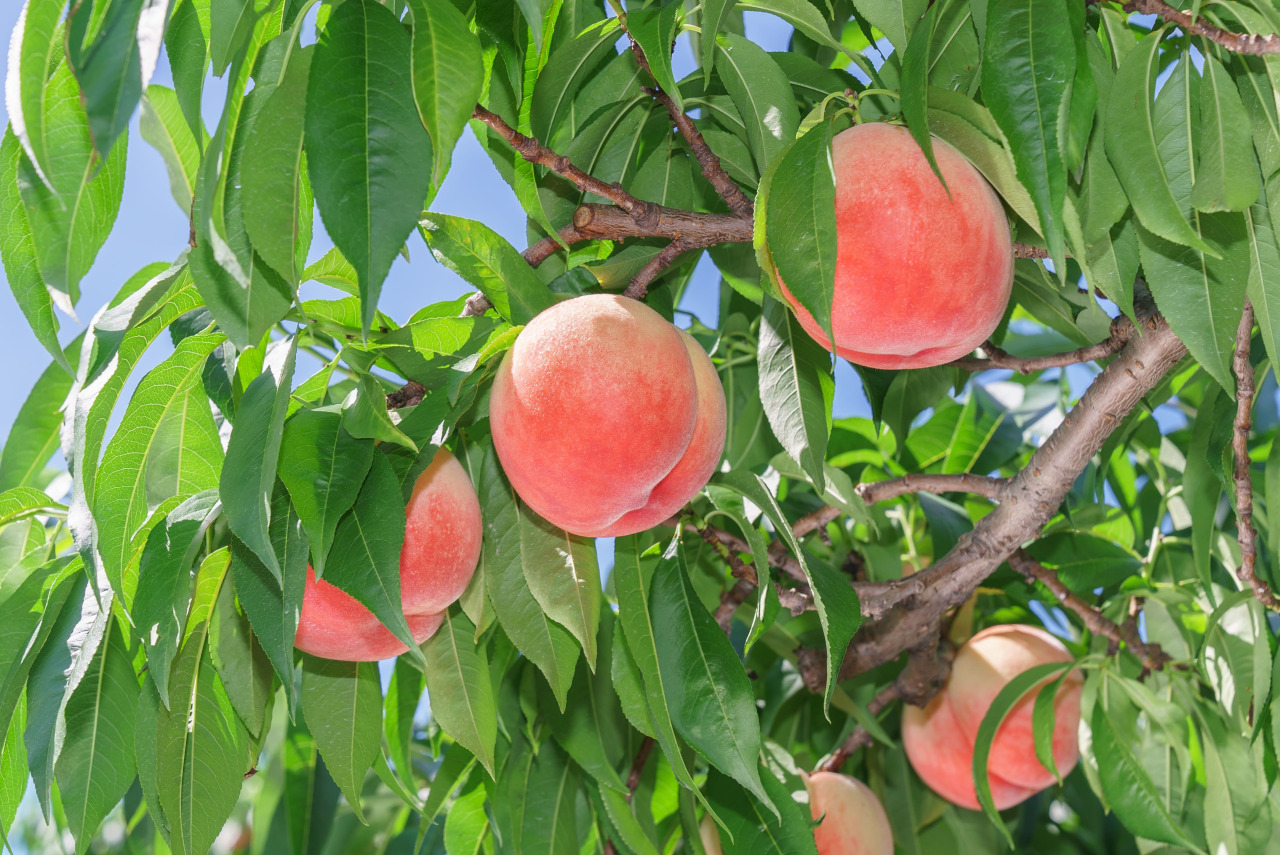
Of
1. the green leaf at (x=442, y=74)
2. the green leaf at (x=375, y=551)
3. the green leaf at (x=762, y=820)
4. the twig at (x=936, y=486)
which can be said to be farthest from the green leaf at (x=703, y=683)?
the green leaf at (x=442, y=74)

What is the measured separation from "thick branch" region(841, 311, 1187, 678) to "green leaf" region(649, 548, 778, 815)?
0.33m

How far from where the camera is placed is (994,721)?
125 cm

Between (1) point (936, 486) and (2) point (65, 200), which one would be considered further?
(1) point (936, 486)

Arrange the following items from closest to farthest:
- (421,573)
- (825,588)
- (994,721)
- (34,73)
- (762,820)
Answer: (34,73) → (421,573) → (825,588) → (762,820) → (994,721)

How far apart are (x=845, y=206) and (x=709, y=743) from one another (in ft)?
1.56

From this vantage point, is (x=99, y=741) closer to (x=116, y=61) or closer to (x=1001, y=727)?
(x=116, y=61)

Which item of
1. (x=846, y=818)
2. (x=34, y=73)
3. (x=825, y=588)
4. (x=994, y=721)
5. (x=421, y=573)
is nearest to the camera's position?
(x=34, y=73)

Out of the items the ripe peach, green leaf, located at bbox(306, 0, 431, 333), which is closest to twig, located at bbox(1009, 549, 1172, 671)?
the ripe peach

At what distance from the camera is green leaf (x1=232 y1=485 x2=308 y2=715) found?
71 centimetres

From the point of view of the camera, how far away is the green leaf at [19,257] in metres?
0.79

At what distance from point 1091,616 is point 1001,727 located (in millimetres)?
212

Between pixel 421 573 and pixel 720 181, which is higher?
pixel 720 181

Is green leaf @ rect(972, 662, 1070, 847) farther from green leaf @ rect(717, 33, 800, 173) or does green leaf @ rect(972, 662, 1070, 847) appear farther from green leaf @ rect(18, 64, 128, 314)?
green leaf @ rect(18, 64, 128, 314)

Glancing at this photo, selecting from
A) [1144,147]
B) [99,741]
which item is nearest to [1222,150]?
[1144,147]
